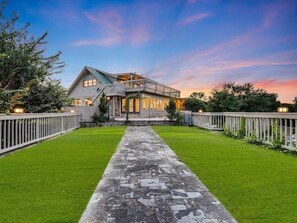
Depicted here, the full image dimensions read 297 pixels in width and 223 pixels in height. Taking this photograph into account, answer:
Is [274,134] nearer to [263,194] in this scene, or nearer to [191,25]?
[263,194]

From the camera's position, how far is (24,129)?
7145mm

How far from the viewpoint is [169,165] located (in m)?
4.54

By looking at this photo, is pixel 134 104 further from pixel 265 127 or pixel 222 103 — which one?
pixel 265 127

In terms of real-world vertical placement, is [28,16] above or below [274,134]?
above

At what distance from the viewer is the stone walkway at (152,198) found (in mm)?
2248

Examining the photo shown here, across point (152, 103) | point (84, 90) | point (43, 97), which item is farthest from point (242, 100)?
point (43, 97)

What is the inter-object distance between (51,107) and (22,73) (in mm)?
2439

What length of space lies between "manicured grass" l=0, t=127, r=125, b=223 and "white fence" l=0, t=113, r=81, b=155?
0.78 m

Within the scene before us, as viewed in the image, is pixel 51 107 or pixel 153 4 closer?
pixel 51 107

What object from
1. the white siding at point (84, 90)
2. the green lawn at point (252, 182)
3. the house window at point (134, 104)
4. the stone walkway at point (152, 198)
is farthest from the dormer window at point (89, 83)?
the stone walkway at point (152, 198)

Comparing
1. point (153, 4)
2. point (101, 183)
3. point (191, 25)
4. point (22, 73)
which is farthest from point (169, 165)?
point (191, 25)

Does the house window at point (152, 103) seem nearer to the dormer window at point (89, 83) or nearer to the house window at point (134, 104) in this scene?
the house window at point (134, 104)

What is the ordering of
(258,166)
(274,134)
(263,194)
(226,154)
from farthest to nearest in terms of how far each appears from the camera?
(274,134) < (226,154) < (258,166) < (263,194)

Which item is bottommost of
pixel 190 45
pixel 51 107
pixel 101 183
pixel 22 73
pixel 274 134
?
pixel 101 183
